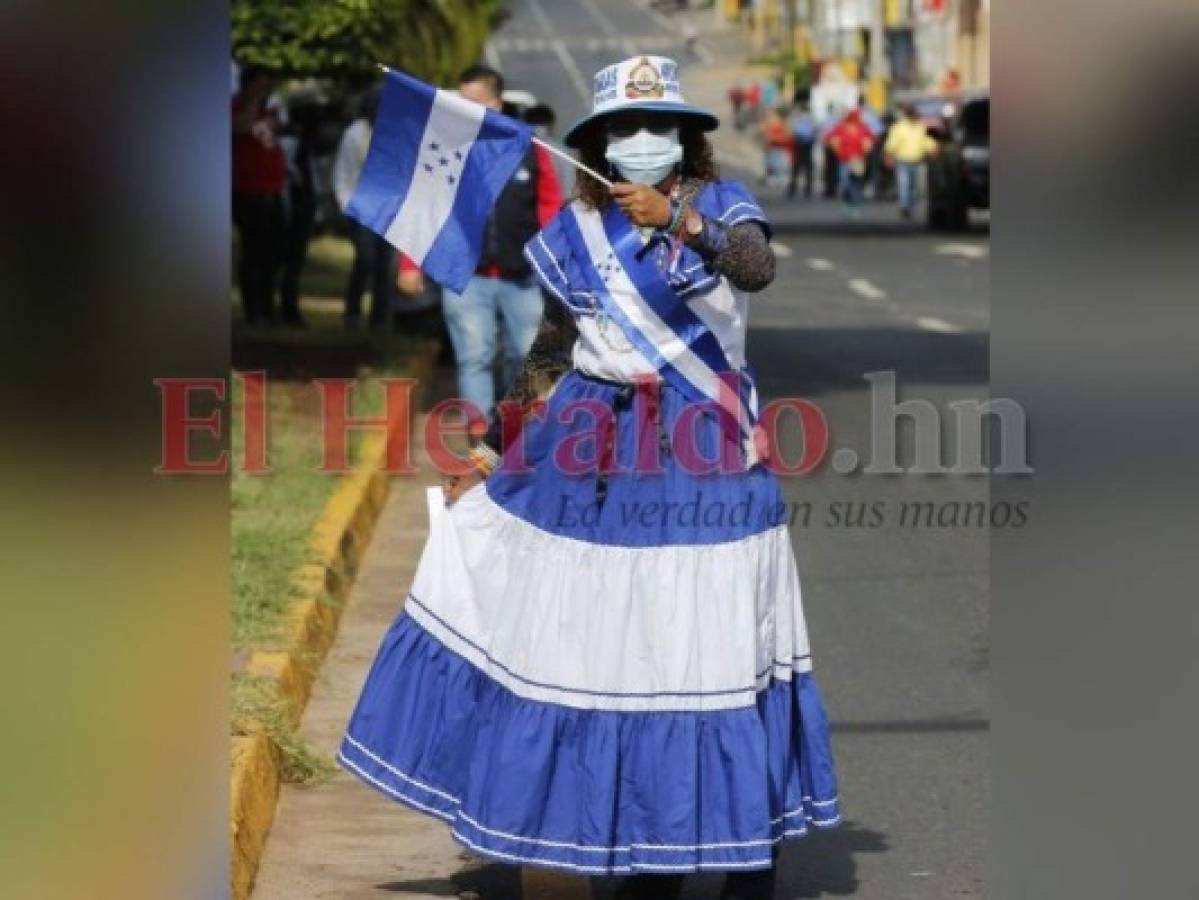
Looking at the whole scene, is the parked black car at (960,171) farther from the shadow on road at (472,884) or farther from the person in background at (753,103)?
the person in background at (753,103)

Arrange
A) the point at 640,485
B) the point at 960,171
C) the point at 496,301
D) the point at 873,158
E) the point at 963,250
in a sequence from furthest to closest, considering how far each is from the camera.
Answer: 1. the point at 873,158
2. the point at 960,171
3. the point at 963,250
4. the point at 496,301
5. the point at 640,485

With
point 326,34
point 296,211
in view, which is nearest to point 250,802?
point 326,34

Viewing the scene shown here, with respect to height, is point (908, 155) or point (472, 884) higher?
point (908, 155)

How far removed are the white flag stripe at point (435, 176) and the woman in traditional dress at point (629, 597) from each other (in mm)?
282

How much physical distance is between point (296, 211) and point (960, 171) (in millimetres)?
16412

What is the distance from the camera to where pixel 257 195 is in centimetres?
1928

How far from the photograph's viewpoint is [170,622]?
411 cm

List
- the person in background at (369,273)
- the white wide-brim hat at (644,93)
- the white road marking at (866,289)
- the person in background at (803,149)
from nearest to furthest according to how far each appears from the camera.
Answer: the white wide-brim hat at (644,93)
the person in background at (369,273)
the white road marking at (866,289)
the person in background at (803,149)

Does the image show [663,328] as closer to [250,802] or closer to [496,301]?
[250,802]

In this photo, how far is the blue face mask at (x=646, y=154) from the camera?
20.3ft

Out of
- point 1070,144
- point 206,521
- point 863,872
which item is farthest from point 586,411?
point 1070,144

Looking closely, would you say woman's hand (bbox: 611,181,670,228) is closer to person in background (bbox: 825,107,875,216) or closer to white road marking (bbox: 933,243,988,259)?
white road marking (bbox: 933,243,988,259)

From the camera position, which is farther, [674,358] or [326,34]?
[326,34]

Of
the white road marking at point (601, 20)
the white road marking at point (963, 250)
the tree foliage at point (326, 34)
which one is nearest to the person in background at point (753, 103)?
the white road marking at point (601, 20)
